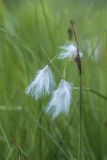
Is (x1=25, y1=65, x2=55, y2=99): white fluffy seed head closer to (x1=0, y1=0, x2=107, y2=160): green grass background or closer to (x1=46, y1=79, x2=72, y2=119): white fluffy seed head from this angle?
(x1=46, y1=79, x2=72, y2=119): white fluffy seed head

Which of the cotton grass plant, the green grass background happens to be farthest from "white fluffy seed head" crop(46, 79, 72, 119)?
the green grass background

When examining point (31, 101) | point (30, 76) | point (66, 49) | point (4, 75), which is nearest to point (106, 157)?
point (31, 101)

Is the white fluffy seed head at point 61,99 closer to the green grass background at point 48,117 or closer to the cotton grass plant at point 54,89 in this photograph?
the cotton grass plant at point 54,89

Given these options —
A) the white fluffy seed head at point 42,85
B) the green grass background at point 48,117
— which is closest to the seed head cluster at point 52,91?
the white fluffy seed head at point 42,85

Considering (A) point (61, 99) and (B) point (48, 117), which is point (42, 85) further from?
(B) point (48, 117)

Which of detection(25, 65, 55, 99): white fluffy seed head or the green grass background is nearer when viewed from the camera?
detection(25, 65, 55, 99): white fluffy seed head

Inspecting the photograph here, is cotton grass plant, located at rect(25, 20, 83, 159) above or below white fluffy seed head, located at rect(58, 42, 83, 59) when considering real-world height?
below

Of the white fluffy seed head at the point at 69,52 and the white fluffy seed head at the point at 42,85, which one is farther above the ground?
the white fluffy seed head at the point at 69,52
